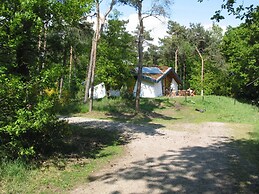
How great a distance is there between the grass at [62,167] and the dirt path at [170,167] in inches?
15.4

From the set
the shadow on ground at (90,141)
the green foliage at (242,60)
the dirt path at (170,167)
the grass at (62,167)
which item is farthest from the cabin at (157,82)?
the grass at (62,167)

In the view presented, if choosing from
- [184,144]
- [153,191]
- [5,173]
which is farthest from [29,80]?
[184,144]

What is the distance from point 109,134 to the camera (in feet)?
39.0

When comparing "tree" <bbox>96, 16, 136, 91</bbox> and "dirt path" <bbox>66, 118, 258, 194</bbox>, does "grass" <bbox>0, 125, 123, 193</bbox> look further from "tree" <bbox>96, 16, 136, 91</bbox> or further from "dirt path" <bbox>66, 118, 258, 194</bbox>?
"tree" <bbox>96, 16, 136, 91</bbox>

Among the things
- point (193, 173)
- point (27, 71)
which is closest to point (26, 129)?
point (27, 71)

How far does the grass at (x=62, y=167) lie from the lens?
5.91 m

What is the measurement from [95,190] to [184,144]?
5.55 metres

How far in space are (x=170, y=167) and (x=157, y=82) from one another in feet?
93.9

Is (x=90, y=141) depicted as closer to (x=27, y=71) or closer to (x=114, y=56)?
(x=27, y=71)

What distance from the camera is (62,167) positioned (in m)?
7.25

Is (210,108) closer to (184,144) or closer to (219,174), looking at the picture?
(184,144)

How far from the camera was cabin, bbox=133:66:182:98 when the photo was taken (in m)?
35.6

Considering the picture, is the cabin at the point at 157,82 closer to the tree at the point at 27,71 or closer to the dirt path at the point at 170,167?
the dirt path at the point at 170,167

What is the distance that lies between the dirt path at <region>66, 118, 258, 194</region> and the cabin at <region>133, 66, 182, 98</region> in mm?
22358
